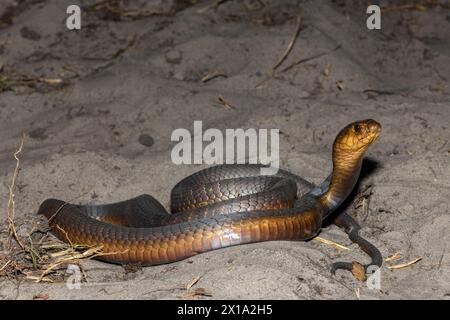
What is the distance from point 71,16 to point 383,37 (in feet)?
11.0

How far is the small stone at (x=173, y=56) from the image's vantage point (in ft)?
21.9

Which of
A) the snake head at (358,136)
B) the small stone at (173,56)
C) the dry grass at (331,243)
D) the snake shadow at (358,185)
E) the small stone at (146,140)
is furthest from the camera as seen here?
the small stone at (173,56)

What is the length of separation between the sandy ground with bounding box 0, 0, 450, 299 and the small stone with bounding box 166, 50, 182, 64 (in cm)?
2

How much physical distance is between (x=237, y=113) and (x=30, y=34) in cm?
257

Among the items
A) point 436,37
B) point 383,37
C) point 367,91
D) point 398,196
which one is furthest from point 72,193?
point 436,37

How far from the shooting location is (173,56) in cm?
671

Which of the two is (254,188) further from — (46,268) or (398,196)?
(46,268)

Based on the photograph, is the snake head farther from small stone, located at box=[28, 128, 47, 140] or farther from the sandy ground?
small stone, located at box=[28, 128, 47, 140]

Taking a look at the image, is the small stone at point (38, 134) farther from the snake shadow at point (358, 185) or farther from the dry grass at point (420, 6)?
the dry grass at point (420, 6)

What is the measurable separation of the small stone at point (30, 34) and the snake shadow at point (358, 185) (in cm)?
381

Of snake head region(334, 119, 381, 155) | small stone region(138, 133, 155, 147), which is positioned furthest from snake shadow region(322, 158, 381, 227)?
small stone region(138, 133, 155, 147)

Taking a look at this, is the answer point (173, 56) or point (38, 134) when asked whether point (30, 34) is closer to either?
point (173, 56)

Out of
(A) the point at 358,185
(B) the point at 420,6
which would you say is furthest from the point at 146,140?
(B) the point at 420,6

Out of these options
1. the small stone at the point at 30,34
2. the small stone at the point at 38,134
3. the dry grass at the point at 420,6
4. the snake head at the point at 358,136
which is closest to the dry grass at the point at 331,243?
the snake head at the point at 358,136
